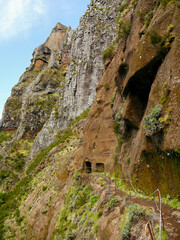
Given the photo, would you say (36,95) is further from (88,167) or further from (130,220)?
(130,220)

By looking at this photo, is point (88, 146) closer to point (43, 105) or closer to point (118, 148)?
point (118, 148)

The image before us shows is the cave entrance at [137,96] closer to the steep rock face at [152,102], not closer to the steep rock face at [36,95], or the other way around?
the steep rock face at [152,102]

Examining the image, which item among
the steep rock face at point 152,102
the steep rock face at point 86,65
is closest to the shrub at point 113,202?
the steep rock face at point 152,102

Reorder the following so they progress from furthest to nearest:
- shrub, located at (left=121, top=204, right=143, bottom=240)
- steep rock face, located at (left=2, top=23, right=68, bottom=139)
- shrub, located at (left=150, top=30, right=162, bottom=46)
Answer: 1. steep rock face, located at (left=2, top=23, right=68, bottom=139)
2. shrub, located at (left=150, top=30, right=162, bottom=46)
3. shrub, located at (left=121, top=204, right=143, bottom=240)

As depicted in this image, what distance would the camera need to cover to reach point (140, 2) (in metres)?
9.10

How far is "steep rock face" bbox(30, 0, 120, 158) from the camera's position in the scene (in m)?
38.2

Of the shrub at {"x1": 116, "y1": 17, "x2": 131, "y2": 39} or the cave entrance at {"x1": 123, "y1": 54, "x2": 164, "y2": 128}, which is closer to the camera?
the cave entrance at {"x1": 123, "y1": 54, "x2": 164, "y2": 128}

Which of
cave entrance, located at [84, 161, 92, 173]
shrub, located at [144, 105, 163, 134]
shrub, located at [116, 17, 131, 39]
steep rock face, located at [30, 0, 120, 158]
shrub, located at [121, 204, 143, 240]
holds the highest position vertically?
steep rock face, located at [30, 0, 120, 158]

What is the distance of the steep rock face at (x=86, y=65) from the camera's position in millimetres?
38188

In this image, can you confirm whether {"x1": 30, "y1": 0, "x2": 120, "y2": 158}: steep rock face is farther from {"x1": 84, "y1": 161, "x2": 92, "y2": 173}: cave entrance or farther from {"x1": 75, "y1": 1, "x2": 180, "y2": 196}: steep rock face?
{"x1": 75, "y1": 1, "x2": 180, "y2": 196}: steep rock face

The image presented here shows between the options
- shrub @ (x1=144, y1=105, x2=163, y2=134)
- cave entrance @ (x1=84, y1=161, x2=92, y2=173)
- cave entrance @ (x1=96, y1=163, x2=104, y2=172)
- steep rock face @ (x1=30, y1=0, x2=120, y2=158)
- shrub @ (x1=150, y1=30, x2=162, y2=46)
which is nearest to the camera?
shrub @ (x1=144, y1=105, x2=163, y2=134)

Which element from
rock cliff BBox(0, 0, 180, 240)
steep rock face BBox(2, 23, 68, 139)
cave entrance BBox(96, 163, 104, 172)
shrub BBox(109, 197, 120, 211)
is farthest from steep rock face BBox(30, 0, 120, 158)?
shrub BBox(109, 197, 120, 211)

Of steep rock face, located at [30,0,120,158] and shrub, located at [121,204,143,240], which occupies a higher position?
steep rock face, located at [30,0,120,158]

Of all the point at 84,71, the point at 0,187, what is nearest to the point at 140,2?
the point at 84,71
